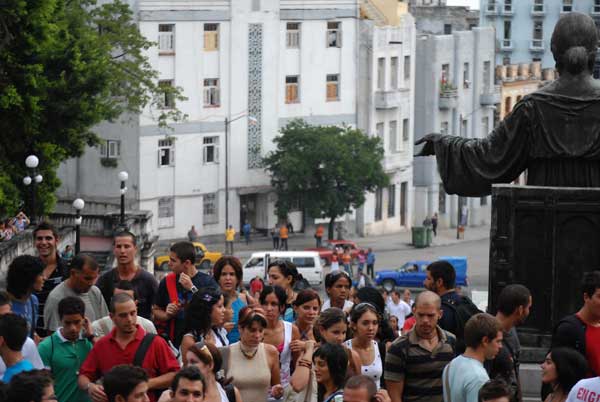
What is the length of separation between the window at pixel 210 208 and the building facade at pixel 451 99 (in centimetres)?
1280

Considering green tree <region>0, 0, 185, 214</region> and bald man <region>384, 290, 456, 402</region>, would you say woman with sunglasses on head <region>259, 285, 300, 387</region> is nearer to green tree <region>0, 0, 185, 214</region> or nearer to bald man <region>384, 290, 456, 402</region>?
bald man <region>384, 290, 456, 402</region>

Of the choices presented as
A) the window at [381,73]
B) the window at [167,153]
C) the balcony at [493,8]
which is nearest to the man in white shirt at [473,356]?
the window at [167,153]

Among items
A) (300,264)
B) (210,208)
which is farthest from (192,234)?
(300,264)

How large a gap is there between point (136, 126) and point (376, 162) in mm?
8862

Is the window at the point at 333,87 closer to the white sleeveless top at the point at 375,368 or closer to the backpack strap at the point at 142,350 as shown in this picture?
the white sleeveless top at the point at 375,368

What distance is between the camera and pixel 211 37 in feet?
235

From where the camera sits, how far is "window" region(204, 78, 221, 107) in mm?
72125

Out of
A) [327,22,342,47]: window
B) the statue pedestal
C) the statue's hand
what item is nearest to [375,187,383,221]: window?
[327,22,342,47]: window

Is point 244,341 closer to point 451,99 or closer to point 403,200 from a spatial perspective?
point 403,200

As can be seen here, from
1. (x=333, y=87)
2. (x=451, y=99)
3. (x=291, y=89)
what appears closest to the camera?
(x=291, y=89)

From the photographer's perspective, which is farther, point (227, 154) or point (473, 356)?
point (227, 154)

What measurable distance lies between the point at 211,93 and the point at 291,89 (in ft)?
13.8

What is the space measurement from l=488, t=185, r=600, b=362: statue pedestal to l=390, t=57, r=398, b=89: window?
62.3 meters

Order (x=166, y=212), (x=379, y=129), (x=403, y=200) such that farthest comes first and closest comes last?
(x=403, y=200) → (x=379, y=129) → (x=166, y=212)
